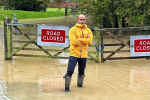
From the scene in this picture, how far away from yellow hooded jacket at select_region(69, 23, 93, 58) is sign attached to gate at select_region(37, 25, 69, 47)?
3.06 metres

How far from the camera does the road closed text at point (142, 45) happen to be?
9.50 metres

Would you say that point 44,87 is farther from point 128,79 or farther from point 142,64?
point 142,64

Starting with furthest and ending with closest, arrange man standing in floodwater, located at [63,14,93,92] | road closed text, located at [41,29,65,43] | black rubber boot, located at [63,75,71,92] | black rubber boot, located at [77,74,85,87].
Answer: road closed text, located at [41,29,65,43] < black rubber boot, located at [77,74,85,87] < black rubber boot, located at [63,75,71,92] < man standing in floodwater, located at [63,14,93,92]

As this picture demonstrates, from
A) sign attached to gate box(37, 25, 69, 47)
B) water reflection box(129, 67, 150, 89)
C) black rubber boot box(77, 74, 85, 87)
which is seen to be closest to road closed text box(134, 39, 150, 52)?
water reflection box(129, 67, 150, 89)

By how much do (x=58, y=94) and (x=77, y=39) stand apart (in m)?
1.40

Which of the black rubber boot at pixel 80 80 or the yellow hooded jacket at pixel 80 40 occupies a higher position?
the yellow hooded jacket at pixel 80 40

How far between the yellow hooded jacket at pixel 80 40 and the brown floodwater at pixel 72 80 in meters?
1.00

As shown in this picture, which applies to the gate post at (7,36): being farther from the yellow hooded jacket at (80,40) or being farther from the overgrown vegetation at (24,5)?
the overgrown vegetation at (24,5)

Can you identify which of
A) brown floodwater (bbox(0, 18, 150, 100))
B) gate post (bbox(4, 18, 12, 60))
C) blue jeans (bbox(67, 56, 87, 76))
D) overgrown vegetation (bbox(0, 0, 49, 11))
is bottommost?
brown floodwater (bbox(0, 18, 150, 100))

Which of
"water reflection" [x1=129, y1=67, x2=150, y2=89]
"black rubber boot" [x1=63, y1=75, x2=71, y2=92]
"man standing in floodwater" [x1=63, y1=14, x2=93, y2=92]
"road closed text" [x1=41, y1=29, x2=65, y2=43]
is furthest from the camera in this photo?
"road closed text" [x1=41, y1=29, x2=65, y2=43]

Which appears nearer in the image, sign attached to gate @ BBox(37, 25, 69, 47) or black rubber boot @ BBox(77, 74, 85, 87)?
black rubber boot @ BBox(77, 74, 85, 87)

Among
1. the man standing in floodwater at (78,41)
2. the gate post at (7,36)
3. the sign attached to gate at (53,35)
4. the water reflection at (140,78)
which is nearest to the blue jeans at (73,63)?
the man standing in floodwater at (78,41)

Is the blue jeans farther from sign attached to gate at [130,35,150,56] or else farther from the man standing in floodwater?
sign attached to gate at [130,35,150,56]

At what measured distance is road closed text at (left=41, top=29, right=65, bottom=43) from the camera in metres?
9.58
